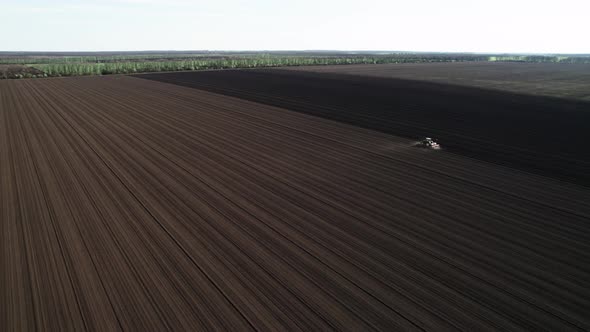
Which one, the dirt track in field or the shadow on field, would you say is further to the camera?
the shadow on field

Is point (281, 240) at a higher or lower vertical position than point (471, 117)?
lower

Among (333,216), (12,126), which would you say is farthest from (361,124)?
(12,126)

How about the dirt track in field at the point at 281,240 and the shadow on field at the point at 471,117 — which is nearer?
the dirt track in field at the point at 281,240

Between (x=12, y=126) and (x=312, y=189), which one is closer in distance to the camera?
(x=312, y=189)

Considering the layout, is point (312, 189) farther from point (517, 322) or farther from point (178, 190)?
point (517, 322)

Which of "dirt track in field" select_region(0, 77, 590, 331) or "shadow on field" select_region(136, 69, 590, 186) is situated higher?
"shadow on field" select_region(136, 69, 590, 186)
